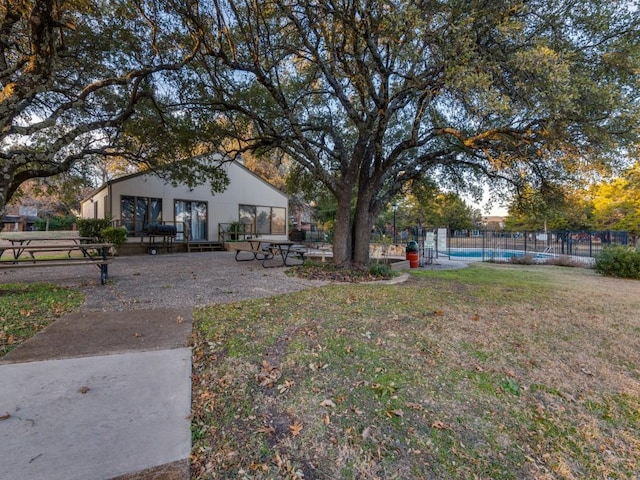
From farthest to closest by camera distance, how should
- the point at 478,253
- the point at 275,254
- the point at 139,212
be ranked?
the point at 478,253 → the point at 139,212 → the point at 275,254

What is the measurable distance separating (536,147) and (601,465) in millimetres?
6357

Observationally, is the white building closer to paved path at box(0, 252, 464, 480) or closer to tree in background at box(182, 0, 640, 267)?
tree in background at box(182, 0, 640, 267)

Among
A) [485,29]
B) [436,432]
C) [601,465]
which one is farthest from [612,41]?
[436,432]

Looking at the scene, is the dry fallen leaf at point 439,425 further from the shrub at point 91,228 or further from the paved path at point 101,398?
the shrub at point 91,228

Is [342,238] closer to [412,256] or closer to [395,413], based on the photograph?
[412,256]

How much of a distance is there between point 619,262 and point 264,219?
1620 cm

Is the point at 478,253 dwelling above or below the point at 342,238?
below

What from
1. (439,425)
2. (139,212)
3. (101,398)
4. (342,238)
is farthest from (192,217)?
(439,425)

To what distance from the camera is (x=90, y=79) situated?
8781 mm

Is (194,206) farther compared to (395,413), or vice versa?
(194,206)

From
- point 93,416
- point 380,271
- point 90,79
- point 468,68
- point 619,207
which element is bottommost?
point 93,416

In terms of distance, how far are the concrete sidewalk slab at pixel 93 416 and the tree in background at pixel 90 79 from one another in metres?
4.70

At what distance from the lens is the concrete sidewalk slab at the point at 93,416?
1739mm

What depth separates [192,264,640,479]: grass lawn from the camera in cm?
198
